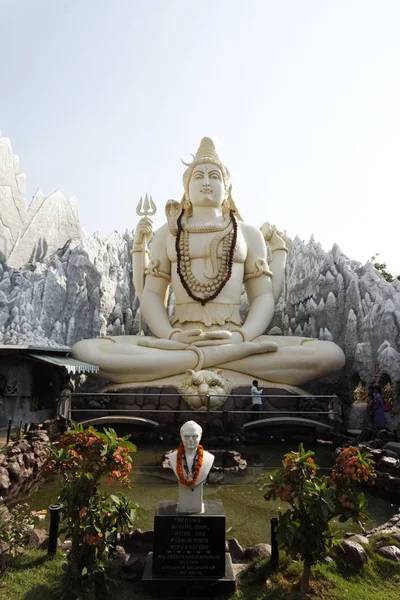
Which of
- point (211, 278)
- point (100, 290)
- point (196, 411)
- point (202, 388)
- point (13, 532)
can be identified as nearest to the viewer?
point (13, 532)

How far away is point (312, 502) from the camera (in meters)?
3.20

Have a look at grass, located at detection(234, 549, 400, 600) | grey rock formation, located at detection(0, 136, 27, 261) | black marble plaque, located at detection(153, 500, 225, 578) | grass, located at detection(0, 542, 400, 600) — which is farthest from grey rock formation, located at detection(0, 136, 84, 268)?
grass, located at detection(234, 549, 400, 600)

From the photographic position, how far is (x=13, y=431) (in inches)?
321

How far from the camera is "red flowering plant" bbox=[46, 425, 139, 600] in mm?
3121

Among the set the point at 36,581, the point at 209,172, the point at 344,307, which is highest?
the point at 209,172

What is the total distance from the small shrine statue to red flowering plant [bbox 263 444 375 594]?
21.7 inches

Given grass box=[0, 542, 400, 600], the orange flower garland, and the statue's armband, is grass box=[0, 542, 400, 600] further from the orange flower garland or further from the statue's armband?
the statue's armband

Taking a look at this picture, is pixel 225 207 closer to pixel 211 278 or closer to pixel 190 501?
pixel 211 278

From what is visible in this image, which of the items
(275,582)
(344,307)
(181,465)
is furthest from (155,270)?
(275,582)

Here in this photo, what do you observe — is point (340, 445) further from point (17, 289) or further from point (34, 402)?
point (17, 289)

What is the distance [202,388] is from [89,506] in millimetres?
6647

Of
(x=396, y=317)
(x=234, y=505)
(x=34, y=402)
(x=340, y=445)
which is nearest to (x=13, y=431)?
(x=34, y=402)

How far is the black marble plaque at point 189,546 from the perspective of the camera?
11.0ft

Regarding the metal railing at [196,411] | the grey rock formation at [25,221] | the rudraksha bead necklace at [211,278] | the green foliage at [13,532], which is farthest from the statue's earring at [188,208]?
the green foliage at [13,532]
